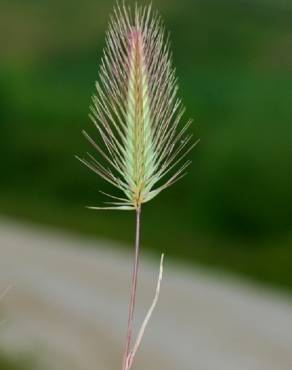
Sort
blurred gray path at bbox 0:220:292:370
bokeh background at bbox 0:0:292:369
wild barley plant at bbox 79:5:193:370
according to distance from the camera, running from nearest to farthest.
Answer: wild barley plant at bbox 79:5:193:370
blurred gray path at bbox 0:220:292:370
bokeh background at bbox 0:0:292:369

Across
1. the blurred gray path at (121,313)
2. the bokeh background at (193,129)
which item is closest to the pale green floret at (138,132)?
the blurred gray path at (121,313)

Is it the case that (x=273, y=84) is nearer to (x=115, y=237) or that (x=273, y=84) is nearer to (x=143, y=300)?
(x=115, y=237)

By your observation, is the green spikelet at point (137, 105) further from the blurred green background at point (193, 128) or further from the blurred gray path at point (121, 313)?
the blurred green background at point (193, 128)

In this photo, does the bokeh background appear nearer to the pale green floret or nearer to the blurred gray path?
the blurred gray path

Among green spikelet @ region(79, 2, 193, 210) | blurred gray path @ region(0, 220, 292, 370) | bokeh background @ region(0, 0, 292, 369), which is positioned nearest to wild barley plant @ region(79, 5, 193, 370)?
green spikelet @ region(79, 2, 193, 210)

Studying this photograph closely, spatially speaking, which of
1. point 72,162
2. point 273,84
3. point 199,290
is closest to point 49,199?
point 72,162

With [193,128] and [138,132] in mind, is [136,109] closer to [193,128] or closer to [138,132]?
[138,132]

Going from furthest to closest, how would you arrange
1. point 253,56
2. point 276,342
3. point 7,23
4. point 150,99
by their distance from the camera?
1. point 7,23
2. point 253,56
3. point 276,342
4. point 150,99
